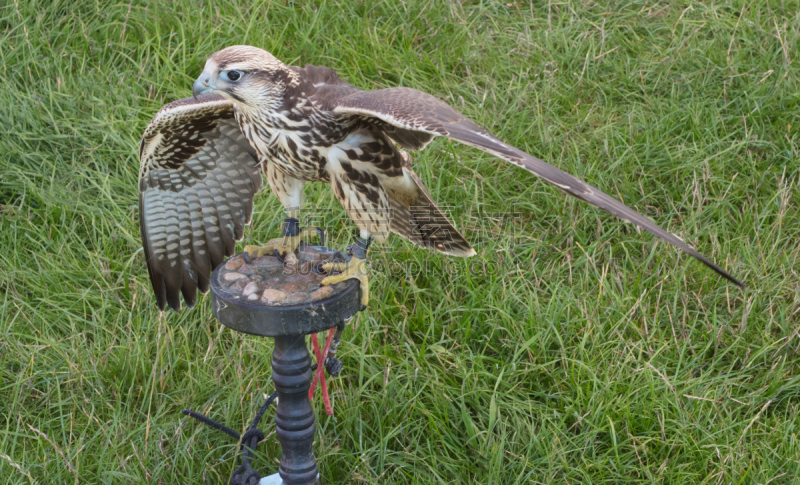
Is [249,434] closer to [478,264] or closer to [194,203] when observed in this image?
[194,203]

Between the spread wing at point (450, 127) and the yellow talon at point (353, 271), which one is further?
the yellow talon at point (353, 271)

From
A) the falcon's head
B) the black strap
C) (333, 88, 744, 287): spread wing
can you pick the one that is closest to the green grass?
the black strap

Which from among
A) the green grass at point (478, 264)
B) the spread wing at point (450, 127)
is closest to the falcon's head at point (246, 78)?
the spread wing at point (450, 127)

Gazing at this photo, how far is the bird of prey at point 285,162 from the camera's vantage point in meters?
2.37

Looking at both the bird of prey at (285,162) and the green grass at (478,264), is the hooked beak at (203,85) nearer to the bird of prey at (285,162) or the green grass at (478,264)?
the bird of prey at (285,162)

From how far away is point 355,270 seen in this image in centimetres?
253

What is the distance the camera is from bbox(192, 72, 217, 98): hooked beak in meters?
2.38

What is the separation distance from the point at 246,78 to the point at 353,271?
2.36ft

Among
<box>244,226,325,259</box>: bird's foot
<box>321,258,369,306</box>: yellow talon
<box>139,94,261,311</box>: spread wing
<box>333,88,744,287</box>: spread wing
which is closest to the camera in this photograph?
<box>333,88,744,287</box>: spread wing

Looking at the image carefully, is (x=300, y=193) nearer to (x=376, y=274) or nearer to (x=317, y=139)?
(x=317, y=139)

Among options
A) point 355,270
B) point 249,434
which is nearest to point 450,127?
point 355,270

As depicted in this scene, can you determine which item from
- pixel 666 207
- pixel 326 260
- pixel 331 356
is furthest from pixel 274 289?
pixel 666 207

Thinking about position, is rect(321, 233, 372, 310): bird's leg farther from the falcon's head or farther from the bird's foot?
the falcon's head

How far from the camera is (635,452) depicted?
295 cm
